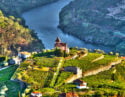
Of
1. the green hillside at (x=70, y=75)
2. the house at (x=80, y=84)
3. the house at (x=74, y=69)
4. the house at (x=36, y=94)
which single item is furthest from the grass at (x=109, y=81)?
the house at (x=36, y=94)

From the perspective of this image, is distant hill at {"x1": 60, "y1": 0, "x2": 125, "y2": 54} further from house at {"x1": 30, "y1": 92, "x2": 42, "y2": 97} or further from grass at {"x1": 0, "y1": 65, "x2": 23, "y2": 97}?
house at {"x1": 30, "y1": 92, "x2": 42, "y2": 97}

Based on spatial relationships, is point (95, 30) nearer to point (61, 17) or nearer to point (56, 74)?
point (61, 17)

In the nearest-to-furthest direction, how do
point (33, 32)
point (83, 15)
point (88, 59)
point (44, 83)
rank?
point (44, 83) < point (88, 59) < point (33, 32) < point (83, 15)

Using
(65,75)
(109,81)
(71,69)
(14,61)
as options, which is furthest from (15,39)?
(109,81)

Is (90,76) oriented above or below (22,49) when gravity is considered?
above

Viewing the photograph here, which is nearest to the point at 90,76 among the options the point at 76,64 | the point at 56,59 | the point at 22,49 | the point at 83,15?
the point at 76,64

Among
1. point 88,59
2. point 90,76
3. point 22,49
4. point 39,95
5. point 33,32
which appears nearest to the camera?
point 39,95

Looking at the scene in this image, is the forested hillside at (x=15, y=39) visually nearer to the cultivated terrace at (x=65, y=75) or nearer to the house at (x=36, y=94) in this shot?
the cultivated terrace at (x=65, y=75)
